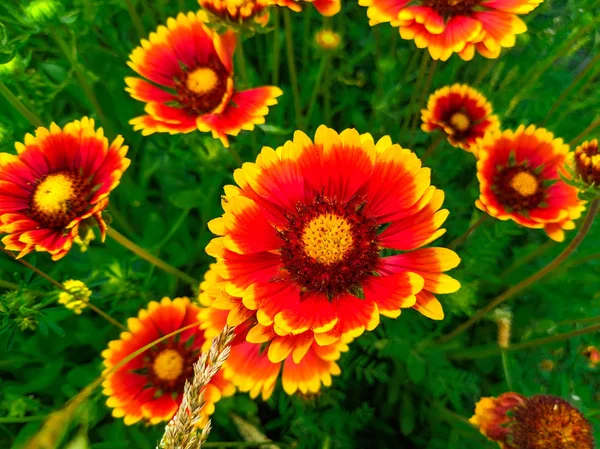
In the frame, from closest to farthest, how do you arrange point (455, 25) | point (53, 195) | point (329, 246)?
1. point (329, 246)
2. point (53, 195)
3. point (455, 25)

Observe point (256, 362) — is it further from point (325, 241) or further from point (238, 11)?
point (238, 11)

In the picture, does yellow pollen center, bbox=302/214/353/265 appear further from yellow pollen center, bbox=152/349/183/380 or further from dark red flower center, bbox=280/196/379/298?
yellow pollen center, bbox=152/349/183/380

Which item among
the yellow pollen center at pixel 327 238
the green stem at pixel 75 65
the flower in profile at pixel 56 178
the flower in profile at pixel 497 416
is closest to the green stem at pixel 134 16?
the green stem at pixel 75 65

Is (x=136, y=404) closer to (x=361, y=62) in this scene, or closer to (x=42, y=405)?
(x=42, y=405)

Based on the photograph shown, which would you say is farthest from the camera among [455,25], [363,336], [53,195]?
[363,336]

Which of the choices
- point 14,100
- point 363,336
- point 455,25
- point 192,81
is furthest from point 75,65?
point 363,336

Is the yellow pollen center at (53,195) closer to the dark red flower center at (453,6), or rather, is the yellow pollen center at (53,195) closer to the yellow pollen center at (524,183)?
the dark red flower center at (453,6)
